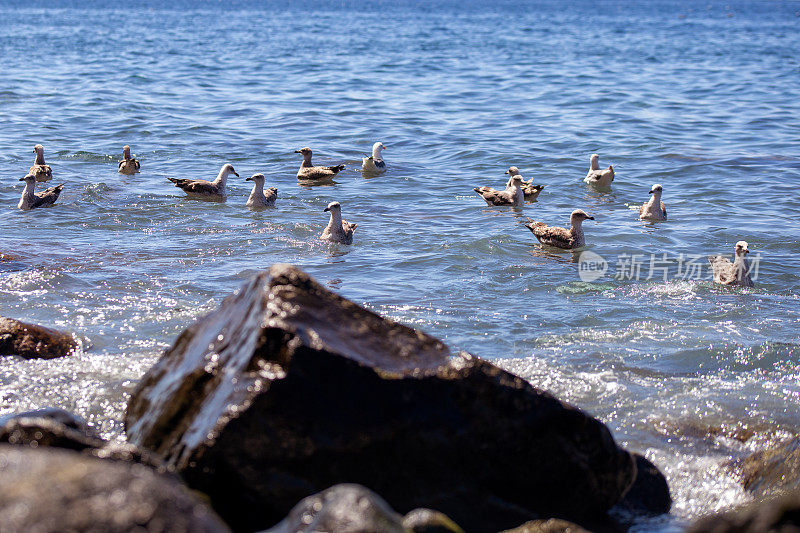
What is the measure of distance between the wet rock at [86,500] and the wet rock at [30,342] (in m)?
4.56

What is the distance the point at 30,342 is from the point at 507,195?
9373 mm

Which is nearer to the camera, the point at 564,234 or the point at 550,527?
the point at 550,527

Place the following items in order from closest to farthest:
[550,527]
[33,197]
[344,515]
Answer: [344,515]
[550,527]
[33,197]

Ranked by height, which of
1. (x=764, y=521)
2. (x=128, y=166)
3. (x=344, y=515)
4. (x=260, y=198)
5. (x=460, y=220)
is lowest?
(x=460, y=220)

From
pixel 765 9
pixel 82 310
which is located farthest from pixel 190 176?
pixel 765 9

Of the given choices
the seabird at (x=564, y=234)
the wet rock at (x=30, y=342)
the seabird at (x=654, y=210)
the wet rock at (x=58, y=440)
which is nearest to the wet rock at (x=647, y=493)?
the wet rock at (x=58, y=440)

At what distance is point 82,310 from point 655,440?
5747mm

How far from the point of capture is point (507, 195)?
602 inches

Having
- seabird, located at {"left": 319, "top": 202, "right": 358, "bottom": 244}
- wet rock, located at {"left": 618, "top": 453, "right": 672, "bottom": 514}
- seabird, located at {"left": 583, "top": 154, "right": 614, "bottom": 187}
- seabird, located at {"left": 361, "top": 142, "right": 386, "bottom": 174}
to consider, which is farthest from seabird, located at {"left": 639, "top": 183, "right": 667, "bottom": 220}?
wet rock, located at {"left": 618, "top": 453, "right": 672, "bottom": 514}

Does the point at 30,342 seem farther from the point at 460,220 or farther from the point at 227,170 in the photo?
the point at 227,170

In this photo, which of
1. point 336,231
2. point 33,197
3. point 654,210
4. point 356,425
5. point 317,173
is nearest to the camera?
point 356,425

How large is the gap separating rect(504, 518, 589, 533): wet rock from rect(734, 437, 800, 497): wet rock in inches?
63.6

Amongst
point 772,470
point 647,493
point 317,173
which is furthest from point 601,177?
point 647,493

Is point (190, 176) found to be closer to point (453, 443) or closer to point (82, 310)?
point (82, 310)
